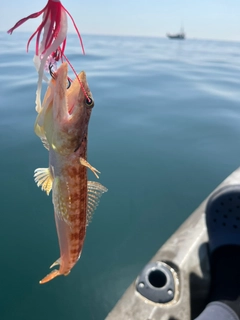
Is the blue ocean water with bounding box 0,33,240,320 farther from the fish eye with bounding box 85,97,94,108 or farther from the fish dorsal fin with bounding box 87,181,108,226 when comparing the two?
the fish eye with bounding box 85,97,94,108

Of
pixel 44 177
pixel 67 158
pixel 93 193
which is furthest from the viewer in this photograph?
pixel 93 193

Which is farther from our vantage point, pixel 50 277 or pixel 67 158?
pixel 50 277

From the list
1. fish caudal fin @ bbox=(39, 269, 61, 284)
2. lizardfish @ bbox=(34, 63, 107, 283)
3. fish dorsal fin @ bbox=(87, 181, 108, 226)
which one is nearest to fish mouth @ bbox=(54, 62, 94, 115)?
lizardfish @ bbox=(34, 63, 107, 283)

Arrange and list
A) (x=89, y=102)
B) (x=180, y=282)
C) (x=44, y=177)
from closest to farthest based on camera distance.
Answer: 1. (x=89, y=102)
2. (x=44, y=177)
3. (x=180, y=282)

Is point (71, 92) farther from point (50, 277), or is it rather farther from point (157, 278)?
point (157, 278)

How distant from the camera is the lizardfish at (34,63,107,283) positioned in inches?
65.2

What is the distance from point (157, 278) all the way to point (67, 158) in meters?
1.68

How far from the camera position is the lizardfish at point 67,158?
1.66m

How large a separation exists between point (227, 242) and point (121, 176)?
2.15 m

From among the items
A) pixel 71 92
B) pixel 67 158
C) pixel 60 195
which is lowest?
pixel 60 195

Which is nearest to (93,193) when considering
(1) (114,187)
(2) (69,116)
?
(2) (69,116)

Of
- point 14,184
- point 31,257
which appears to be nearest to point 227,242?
point 31,257

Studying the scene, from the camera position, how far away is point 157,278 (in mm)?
2820

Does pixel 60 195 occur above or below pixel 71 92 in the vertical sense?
below
